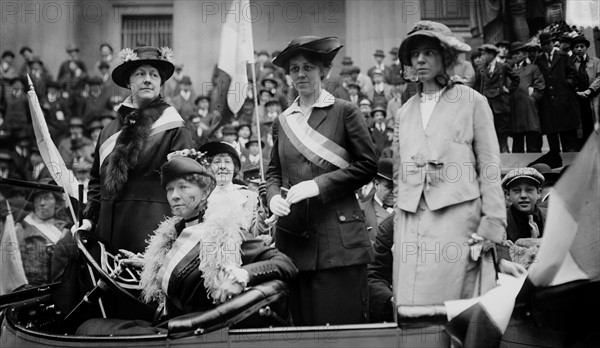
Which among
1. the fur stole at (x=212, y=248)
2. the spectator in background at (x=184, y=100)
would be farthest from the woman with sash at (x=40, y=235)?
the spectator in background at (x=184, y=100)

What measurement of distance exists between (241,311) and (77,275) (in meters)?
1.71

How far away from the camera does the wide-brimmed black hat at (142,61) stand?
15.4 feet

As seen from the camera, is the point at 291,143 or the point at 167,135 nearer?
the point at 291,143

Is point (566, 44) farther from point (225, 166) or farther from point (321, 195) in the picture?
point (321, 195)

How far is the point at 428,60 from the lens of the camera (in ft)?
11.8

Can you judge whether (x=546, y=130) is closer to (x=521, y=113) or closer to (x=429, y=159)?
(x=521, y=113)

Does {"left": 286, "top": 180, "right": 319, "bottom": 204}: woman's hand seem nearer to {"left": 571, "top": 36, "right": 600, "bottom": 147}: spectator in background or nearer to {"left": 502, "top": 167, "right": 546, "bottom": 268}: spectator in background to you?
{"left": 502, "top": 167, "right": 546, "bottom": 268}: spectator in background

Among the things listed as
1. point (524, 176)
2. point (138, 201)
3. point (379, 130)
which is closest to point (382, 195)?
point (524, 176)

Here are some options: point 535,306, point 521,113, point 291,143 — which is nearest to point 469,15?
point 521,113

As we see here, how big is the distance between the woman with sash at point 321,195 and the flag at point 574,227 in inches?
43.7

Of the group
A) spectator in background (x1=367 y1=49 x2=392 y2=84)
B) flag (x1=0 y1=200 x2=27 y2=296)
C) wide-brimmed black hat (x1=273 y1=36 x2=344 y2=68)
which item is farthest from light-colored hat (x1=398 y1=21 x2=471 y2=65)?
spectator in background (x1=367 y1=49 x2=392 y2=84)

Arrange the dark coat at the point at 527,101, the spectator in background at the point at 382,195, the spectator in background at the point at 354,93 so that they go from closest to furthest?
the spectator in background at the point at 382,195 → the dark coat at the point at 527,101 → the spectator in background at the point at 354,93

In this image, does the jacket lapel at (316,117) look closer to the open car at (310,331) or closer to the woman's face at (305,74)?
the woman's face at (305,74)

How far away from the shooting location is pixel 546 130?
9.14 m
